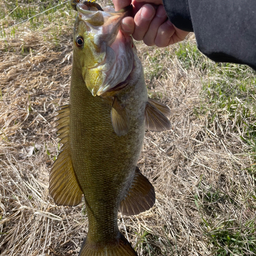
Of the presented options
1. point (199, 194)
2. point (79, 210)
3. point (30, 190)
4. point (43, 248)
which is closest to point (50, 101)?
point (30, 190)

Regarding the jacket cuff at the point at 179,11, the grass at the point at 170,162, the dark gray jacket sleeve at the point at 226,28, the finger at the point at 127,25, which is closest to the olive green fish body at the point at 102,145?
the finger at the point at 127,25

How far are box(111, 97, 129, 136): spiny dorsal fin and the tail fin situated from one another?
784 mm

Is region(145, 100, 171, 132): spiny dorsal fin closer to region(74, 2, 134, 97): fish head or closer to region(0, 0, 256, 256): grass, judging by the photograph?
region(74, 2, 134, 97): fish head

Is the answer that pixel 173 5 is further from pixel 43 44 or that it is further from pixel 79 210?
pixel 43 44

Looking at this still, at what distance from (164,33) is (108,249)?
141cm

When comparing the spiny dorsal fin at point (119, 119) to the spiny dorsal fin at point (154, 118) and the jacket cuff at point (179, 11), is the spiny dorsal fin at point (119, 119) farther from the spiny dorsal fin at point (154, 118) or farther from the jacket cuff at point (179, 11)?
the jacket cuff at point (179, 11)

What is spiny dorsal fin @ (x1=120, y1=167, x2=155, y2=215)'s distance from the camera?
6.44 ft

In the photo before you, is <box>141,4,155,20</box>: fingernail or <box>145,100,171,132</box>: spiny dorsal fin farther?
<box>145,100,171,132</box>: spiny dorsal fin

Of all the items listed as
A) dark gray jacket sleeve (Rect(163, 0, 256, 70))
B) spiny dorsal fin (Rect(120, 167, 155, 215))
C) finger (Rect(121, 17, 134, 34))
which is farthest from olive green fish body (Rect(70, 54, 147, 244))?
dark gray jacket sleeve (Rect(163, 0, 256, 70))

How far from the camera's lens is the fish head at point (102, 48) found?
58.2 inches

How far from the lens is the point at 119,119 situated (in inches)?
63.3

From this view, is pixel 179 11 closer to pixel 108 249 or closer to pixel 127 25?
pixel 127 25

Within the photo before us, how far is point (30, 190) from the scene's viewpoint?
2.92 m

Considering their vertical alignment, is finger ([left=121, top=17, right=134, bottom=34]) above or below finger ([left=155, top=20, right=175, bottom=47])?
above
